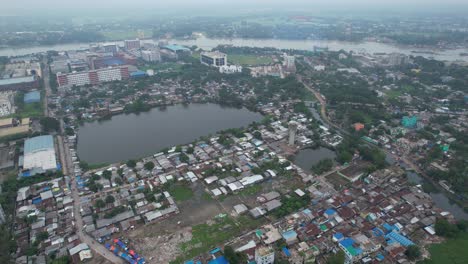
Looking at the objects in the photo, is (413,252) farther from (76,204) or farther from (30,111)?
(30,111)

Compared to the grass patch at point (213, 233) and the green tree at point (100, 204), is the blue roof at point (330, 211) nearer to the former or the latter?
the grass patch at point (213, 233)

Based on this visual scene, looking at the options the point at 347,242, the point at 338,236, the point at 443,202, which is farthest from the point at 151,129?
the point at 443,202

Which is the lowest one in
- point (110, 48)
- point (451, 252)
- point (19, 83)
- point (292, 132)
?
point (451, 252)

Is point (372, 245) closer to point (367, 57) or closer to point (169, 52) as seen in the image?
point (367, 57)

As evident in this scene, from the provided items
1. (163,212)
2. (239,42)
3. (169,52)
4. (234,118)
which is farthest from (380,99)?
(239,42)

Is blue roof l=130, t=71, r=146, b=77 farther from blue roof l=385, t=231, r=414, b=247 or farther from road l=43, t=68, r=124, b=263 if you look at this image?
blue roof l=385, t=231, r=414, b=247

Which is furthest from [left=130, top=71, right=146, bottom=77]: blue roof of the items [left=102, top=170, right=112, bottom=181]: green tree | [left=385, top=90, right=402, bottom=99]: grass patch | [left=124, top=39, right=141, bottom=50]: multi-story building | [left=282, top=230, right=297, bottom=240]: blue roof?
[left=282, top=230, right=297, bottom=240]: blue roof
